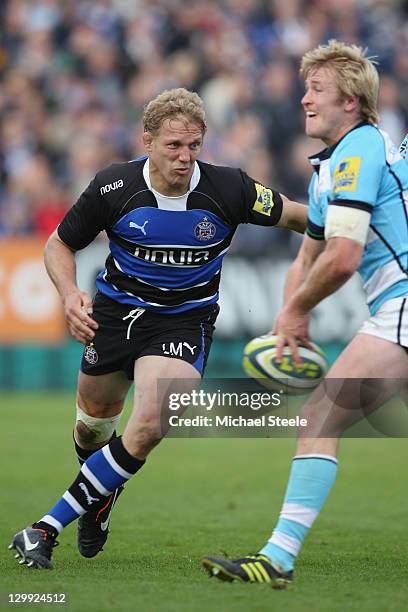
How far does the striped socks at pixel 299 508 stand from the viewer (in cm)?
539

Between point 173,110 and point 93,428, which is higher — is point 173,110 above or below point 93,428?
above

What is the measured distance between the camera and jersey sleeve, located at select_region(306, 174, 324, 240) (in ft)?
18.9

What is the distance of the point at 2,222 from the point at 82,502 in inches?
423

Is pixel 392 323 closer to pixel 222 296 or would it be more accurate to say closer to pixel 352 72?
pixel 352 72

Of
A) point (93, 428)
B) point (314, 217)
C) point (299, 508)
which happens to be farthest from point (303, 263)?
point (93, 428)

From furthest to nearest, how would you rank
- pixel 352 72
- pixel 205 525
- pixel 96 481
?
pixel 205 525
pixel 96 481
pixel 352 72

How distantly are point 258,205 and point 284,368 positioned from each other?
1.19m

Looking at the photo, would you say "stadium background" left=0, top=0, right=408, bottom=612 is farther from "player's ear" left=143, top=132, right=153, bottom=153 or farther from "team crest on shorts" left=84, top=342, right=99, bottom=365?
"player's ear" left=143, top=132, right=153, bottom=153

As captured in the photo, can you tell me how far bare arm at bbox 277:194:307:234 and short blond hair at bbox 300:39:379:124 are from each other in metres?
1.17

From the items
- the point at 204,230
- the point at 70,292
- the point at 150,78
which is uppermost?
the point at 150,78

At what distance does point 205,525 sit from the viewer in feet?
25.7

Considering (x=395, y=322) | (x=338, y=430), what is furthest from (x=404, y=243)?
(x=338, y=430)

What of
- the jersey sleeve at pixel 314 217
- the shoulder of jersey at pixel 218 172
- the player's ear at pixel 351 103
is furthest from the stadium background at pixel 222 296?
the player's ear at pixel 351 103

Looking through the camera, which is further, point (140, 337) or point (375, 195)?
point (140, 337)
